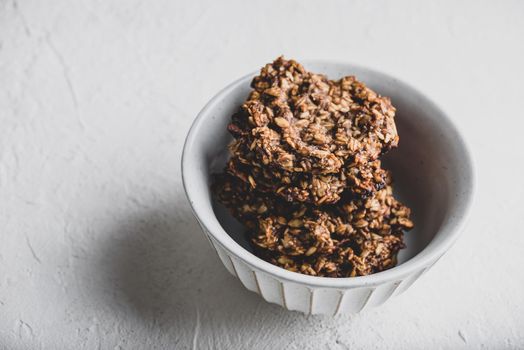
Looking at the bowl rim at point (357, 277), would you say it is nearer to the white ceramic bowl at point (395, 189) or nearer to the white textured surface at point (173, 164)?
the white ceramic bowl at point (395, 189)

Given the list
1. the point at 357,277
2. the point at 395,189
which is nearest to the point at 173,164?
the point at 395,189

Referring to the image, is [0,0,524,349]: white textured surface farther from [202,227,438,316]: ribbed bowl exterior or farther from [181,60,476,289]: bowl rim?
[181,60,476,289]: bowl rim

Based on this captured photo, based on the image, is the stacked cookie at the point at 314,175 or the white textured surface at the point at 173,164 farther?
the white textured surface at the point at 173,164

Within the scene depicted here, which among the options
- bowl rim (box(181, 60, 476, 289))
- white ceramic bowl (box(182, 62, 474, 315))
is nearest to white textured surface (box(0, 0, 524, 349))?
white ceramic bowl (box(182, 62, 474, 315))

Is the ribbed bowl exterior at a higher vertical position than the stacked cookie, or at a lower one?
lower

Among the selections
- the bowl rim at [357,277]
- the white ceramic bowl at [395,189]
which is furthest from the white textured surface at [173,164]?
the bowl rim at [357,277]

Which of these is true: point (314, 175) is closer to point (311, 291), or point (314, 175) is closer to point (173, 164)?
point (311, 291)

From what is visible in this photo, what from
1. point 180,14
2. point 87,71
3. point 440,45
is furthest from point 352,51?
point 87,71
